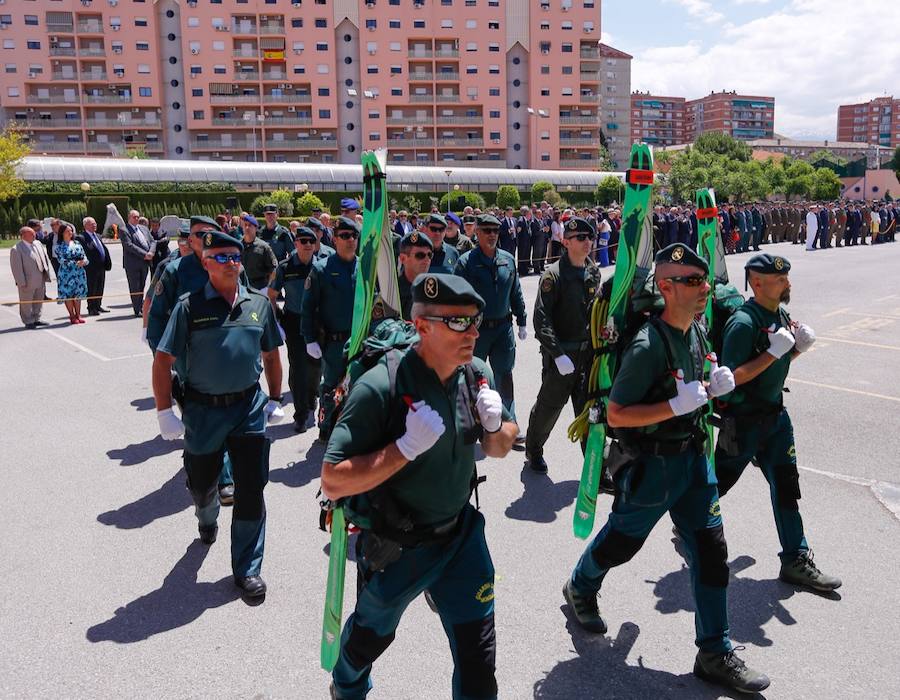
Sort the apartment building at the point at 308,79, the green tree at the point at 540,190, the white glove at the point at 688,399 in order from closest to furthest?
the white glove at the point at 688,399 < the green tree at the point at 540,190 < the apartment building at the point at 308,79

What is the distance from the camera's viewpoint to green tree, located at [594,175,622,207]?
198 feet

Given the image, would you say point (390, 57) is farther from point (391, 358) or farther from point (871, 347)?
point (391, 358)

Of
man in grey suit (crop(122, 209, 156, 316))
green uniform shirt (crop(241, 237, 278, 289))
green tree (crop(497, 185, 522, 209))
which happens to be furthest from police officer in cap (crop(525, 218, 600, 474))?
green tree (crop(497, 185, 522, 209))

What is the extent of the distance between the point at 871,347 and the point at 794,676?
9510 mm

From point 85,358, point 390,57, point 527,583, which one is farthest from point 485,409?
point 390,57

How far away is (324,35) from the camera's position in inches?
3140

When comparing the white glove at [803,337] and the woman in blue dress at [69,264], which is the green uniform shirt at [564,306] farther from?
the woman in blue dress at [69,264]

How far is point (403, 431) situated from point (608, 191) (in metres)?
61.0

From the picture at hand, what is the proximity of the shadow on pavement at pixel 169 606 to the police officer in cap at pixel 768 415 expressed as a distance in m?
3.12

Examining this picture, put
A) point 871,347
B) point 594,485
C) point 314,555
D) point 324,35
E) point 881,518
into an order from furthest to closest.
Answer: point 324,35 < point 871,347 < point 881,518 < point 314,555 < point 594,485

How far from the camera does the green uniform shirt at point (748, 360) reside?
4.46 metres

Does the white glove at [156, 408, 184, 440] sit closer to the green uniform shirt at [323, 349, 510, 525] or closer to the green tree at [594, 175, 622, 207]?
the green uniform shirt at [323, 349, 510, 525]

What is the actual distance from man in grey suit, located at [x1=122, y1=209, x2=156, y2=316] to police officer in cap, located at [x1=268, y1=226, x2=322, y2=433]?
929cm

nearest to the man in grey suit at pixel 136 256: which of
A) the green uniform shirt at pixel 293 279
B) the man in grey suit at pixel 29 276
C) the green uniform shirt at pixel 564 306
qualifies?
the man in grey suit at pixel 29 276
